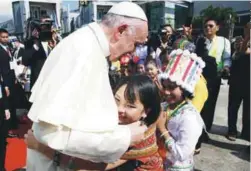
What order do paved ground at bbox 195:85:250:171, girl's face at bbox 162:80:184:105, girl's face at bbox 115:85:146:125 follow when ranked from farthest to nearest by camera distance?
paved ground at bbox 195:85:250:171 → girl's face at bbox 162:80:184:105 → girl's face at bbox 115:85:146:125

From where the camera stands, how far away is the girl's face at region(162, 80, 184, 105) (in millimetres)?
2129

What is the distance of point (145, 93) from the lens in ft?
4.98

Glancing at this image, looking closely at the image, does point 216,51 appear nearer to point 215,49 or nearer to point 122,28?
point 215,49

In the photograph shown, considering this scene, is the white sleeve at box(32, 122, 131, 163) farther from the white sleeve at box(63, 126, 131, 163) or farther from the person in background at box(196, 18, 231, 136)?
the person in background at box(196, 18, 231, 136)

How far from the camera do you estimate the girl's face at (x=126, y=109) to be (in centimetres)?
147

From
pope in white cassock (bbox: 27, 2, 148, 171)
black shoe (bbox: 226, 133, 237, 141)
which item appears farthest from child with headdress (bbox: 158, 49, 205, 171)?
black shoe (bbox: 226, 133, 237, 141)

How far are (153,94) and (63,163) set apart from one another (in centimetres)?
60

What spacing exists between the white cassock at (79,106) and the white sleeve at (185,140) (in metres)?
0.82

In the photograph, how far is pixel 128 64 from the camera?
539 cm

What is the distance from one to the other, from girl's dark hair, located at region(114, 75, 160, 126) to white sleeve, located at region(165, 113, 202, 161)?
0.39m

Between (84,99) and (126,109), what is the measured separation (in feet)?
1.31

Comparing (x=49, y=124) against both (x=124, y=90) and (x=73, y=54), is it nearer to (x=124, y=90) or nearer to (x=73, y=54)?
(x=73, y=54)

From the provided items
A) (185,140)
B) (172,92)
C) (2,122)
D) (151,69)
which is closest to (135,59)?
(151,69)

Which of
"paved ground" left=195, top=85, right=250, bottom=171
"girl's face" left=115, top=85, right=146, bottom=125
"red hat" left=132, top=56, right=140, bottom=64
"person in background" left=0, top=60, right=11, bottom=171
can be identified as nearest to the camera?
"girl's face" left=115, top=85, right=146, bottom=125
